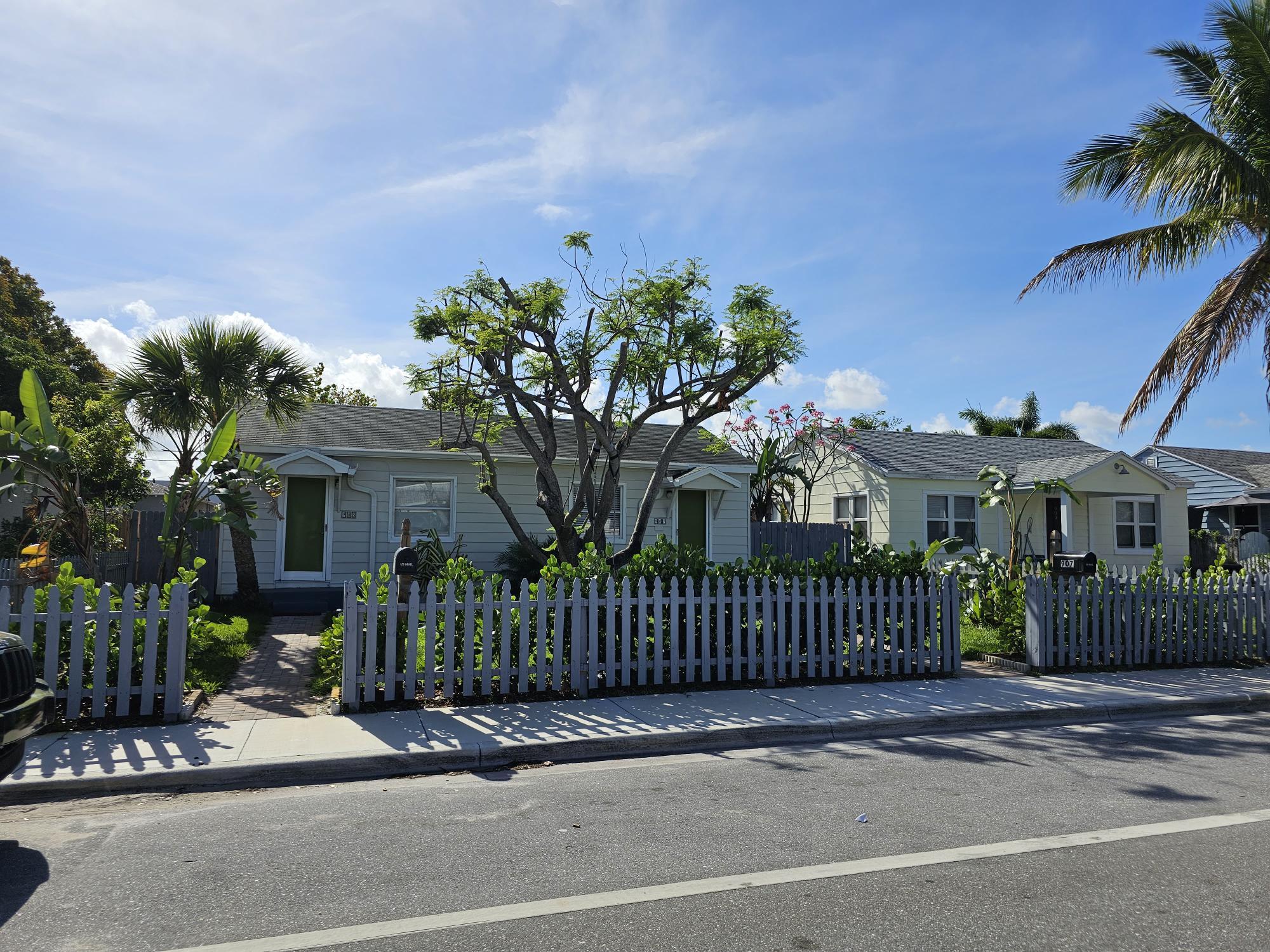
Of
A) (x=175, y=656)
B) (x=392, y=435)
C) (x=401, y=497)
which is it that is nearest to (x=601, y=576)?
(x=175, y=656)

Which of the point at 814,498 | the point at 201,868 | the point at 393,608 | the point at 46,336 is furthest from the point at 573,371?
the point at 46,336

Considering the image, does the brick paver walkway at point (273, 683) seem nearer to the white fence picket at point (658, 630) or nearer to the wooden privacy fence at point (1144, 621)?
the white fence picket at point (658, 630)

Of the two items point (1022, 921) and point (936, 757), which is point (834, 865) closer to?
point (1022, 921)

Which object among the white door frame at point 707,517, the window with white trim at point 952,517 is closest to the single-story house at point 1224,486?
the window with white trim at point 952,517

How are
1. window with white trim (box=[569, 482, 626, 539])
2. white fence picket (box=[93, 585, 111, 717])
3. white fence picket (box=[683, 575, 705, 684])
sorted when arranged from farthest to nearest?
window with white trim (box=[569, 482, 626, 539]), white fence picket (box=[683, 575, 705, 684]), white fence picket (box=[93, 585, 111, 717])

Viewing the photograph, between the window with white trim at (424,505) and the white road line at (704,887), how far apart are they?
522 inches

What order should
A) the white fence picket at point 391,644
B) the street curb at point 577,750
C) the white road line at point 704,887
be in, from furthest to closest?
1. the white fence picket at point 391,644
2. the street curb at point 577,750
3. the white road line at point 704,887

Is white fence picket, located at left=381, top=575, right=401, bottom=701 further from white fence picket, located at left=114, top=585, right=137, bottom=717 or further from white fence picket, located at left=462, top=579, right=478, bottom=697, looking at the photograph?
white fence picket, located at left=114, top=585, right=137, bottom=717

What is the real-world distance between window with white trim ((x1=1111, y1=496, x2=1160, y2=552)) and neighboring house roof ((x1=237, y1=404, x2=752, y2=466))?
11.7 meters

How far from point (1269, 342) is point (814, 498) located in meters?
13.5

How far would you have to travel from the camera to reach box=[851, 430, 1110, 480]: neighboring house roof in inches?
890

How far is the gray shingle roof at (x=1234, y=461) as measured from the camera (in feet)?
94.8

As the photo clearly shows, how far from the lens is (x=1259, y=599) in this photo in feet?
38.7

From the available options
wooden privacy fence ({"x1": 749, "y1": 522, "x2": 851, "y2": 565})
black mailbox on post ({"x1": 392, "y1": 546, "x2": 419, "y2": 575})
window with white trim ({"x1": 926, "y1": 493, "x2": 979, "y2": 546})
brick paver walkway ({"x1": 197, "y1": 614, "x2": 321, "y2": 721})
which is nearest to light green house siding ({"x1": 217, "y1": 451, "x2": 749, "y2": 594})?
wooden privacy fence ({"x1": 749, "y1": 522, "x2": 851, "y2": 565})
